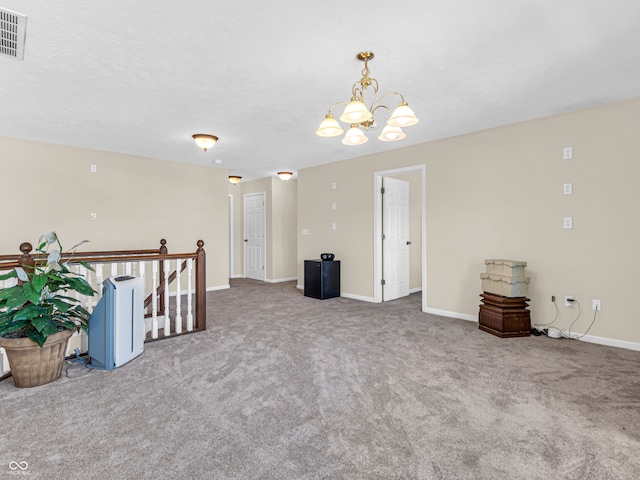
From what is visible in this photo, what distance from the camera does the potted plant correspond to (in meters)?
2.33

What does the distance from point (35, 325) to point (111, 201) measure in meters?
3.47

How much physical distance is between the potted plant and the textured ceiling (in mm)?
1461

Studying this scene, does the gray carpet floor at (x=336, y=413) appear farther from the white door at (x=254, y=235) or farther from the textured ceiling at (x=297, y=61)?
the white door at (x=254, y=235)

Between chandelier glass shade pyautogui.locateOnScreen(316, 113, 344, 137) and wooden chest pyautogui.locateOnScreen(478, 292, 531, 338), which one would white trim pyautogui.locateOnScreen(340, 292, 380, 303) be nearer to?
wooden chest pyautogui.locateOnScreen(478, 292, 531, 338)

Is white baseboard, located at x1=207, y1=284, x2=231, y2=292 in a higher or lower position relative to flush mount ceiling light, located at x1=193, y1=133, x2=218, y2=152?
lower

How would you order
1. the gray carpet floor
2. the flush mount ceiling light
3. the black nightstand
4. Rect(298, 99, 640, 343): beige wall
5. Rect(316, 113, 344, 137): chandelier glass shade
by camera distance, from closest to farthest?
the gray carpet floor → Rect(316, 113, 344, 137): chandelier glass shade → Rect(298, 99, 640, 343): beige wall → the flush mount ceiling light → the black nightstand

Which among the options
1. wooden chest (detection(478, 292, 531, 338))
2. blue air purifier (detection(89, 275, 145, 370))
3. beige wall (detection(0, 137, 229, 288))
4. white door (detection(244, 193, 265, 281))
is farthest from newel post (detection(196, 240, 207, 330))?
white door (detection(244, 193, 265, 281))

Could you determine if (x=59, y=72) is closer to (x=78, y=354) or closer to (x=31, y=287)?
(x=31, y=287)

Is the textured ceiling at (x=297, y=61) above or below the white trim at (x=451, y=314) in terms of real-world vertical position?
above

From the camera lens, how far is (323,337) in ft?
11.9

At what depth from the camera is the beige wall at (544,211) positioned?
3314 millimetres

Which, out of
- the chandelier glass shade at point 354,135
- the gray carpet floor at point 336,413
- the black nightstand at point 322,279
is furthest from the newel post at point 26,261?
the black nightstand at point 322,279

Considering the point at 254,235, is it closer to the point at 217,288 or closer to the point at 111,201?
the point at 217,288

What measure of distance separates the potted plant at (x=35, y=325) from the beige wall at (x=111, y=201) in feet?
8.97
